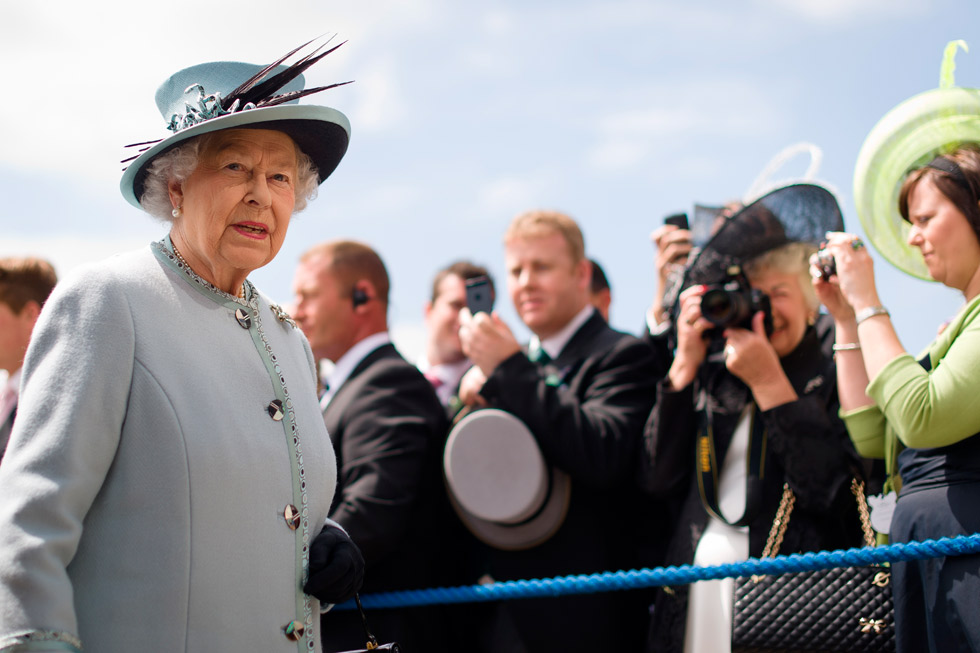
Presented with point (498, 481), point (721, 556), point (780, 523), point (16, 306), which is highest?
point (16, 306)

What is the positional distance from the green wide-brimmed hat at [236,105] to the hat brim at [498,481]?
1547 mm

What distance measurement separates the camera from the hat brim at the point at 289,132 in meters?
2.16

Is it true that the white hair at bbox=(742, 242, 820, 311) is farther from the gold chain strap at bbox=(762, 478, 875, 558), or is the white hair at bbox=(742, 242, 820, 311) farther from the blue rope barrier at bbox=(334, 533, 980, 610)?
the blue rope barrier at bbox=(334, 533, 980, 610)

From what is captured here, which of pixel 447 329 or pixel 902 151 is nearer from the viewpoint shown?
pixel 902 151

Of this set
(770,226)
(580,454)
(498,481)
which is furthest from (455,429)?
(770,226)

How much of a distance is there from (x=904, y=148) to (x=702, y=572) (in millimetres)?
1454

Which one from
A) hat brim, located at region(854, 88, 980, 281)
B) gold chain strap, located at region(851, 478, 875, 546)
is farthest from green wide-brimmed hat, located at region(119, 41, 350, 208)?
gold chain strap, located at region(851, 478, 875, 546)

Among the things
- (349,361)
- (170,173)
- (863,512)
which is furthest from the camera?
(349,361)

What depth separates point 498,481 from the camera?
11.8ft

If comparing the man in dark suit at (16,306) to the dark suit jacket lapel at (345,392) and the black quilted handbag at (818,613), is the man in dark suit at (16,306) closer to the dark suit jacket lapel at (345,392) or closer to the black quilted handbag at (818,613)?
the dark suit jacket lapel at (345,392)

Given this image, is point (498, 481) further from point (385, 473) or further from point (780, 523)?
point (780, 523)

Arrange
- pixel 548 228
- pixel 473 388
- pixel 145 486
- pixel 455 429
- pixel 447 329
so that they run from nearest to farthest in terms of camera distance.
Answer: pixel 145 486
pixel 455 429
pixel 473 388
pixel 548 228
pixel 447 329

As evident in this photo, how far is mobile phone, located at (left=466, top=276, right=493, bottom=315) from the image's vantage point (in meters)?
4.05

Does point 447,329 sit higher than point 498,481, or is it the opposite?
point 447,329
